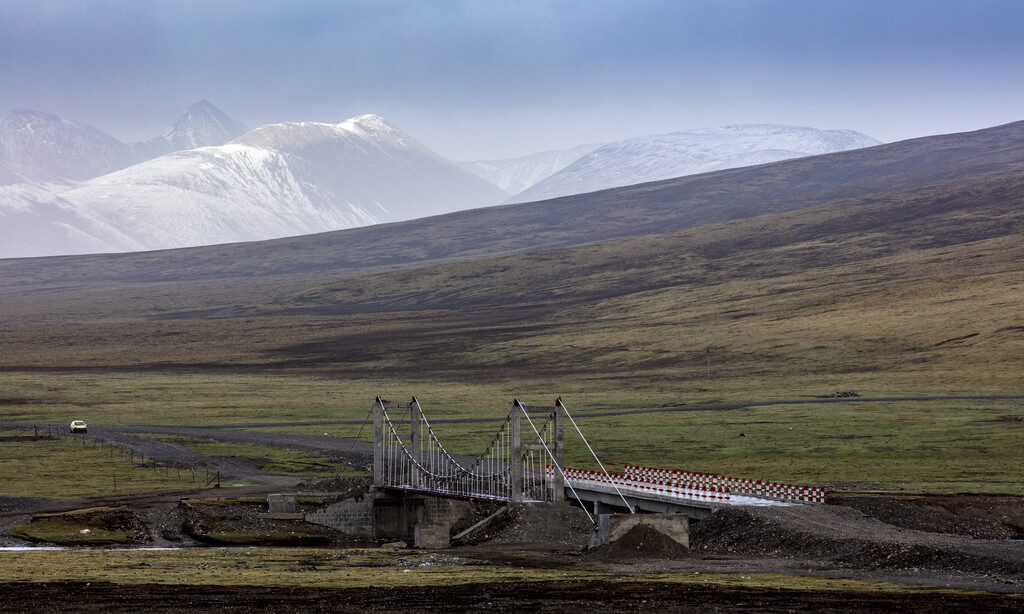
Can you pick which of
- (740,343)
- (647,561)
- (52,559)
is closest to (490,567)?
(647,561)

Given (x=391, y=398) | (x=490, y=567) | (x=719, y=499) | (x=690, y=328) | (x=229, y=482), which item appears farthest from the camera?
(x=690, y=328)

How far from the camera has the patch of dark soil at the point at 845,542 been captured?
35.8 m

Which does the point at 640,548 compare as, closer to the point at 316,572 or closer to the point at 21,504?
the point at 316,572

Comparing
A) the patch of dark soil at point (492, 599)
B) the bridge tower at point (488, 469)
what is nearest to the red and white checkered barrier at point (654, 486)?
the bridge tower at point (488, 469)

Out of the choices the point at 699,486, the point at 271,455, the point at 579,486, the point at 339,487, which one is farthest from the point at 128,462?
the point at 699,486

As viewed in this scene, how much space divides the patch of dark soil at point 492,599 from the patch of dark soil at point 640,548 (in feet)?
23.0

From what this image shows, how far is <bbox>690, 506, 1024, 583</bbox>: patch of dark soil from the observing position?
35781 mm

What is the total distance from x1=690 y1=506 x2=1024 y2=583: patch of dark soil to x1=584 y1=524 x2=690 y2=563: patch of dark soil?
2.14 m

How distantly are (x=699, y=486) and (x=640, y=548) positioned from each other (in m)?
13.8

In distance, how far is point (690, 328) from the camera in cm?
19150

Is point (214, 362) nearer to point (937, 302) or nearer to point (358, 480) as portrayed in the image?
point (937, 302)

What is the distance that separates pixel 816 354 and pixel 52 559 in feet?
413

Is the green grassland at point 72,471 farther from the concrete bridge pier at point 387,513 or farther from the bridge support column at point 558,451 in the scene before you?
the bridge support column at point 558,451

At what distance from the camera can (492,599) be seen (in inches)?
1252
